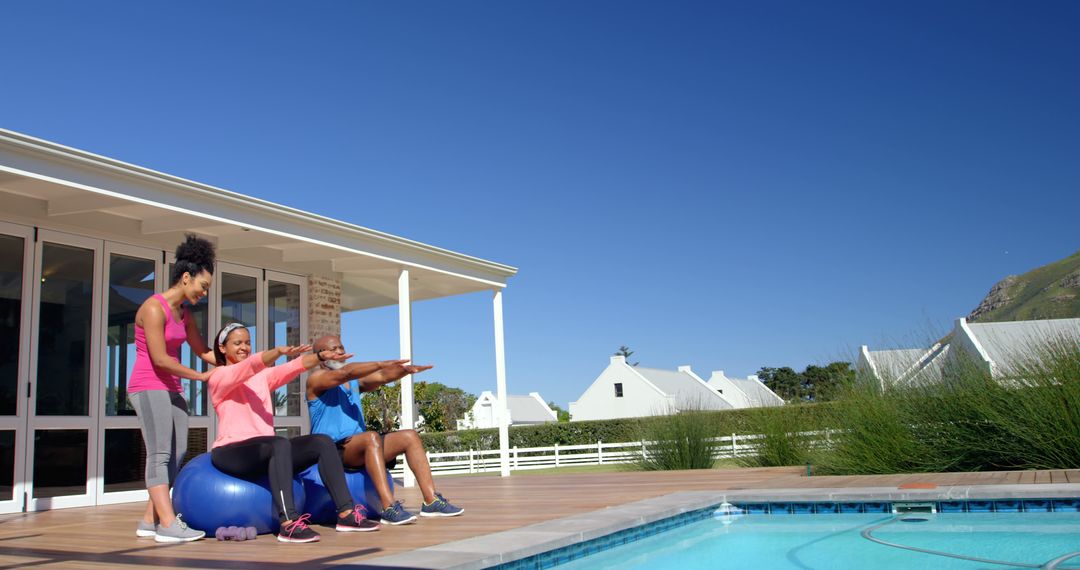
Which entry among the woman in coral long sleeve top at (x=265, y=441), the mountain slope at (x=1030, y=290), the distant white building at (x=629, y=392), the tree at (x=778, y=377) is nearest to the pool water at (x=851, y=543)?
the woman in coral long sleeve top at (x=265, y=441)

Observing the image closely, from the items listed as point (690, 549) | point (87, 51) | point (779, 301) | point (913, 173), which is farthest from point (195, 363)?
point (779, 301)

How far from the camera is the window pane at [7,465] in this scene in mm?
6438

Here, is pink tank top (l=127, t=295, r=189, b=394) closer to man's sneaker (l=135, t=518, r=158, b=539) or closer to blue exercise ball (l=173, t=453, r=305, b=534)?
blue exercise ball (l=173, t=453, r=305, b=534)

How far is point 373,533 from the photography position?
4.26 m

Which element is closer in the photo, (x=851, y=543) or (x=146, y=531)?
(x=146, y=531)

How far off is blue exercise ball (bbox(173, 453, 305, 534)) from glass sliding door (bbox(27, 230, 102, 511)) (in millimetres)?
3273

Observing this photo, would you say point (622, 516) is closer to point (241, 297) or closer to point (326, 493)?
point (326, 493)

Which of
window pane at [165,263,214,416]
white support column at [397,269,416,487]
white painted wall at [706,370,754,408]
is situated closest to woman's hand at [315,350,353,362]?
window pane at [165,263,214,416]

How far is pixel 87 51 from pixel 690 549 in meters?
14.1

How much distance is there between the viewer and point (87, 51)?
46.4 feet

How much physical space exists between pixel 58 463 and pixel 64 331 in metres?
1.13

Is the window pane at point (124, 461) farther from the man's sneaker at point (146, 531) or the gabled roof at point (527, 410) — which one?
the gabled roof at point (527, 410)

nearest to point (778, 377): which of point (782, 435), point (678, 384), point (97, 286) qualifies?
point (678, 384)

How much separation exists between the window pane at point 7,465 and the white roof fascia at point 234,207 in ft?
7.18
